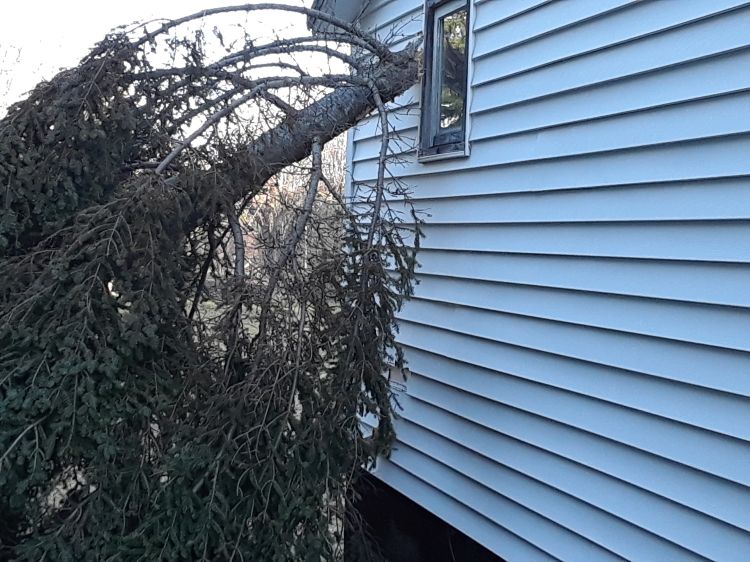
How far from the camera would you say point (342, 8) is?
5523 millimetres

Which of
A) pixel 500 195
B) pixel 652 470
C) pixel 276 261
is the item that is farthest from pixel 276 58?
pixel 652 470

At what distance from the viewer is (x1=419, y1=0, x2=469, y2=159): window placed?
4.05 metres

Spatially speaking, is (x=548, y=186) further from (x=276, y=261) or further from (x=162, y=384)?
(x=162, y=384)

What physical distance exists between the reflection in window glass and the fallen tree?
1.22 ft

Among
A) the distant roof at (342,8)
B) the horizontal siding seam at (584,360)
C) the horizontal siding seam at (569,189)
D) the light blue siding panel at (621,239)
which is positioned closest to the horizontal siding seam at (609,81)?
the horizontal siding seam at (569,189)

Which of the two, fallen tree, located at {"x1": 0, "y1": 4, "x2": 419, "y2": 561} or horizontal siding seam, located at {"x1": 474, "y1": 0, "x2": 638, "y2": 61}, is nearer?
horizontal siding seam, located at {"x1": 474, "y1": 0, "x2": 638, "y2": 61}

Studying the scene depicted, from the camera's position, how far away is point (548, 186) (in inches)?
122

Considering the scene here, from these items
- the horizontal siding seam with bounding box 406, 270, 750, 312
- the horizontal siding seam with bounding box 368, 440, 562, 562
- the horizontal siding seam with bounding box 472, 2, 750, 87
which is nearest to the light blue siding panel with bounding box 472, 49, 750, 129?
the horizontal siding seam with bounding box 472, 2, 750, 87

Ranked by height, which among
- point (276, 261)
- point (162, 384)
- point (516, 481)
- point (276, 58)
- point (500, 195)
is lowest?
point (516, 481)

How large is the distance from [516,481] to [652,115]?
5.87 ft

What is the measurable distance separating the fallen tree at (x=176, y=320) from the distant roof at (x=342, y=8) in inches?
49.5

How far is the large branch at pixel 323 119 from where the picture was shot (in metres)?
4.07

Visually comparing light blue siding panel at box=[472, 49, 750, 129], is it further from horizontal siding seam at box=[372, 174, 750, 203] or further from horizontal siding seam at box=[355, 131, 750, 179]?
horizontal siding seam at box=[372, 174, 750, 203]

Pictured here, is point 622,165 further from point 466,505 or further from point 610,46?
point 466,505
